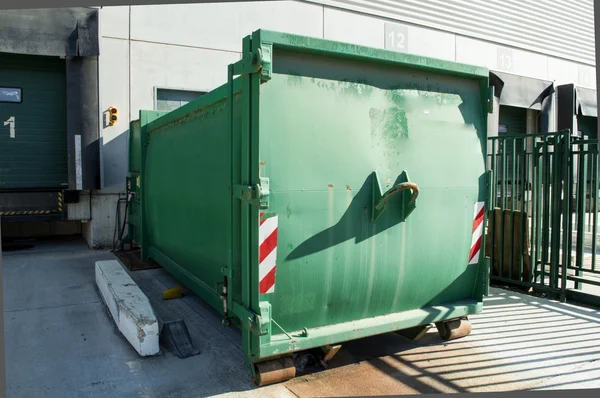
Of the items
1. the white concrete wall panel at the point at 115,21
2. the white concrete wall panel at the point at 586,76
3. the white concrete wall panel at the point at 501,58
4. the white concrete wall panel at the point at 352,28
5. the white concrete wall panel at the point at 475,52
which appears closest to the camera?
the white concrete wall panel at the point at 115,21

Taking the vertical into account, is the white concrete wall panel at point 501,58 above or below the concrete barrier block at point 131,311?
above

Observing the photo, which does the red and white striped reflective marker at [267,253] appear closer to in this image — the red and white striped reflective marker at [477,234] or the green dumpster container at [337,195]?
the green dumpster container at [337,195]

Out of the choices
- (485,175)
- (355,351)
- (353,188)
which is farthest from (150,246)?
(485,175)

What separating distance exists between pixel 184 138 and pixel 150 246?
101 inches

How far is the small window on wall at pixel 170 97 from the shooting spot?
977cm

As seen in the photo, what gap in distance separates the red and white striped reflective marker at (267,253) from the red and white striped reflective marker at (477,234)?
204 cm

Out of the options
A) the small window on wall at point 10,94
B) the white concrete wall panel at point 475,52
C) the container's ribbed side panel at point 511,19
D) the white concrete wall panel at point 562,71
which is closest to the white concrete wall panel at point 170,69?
the small window on wall at point 10,94

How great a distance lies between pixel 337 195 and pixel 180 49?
24.4ft

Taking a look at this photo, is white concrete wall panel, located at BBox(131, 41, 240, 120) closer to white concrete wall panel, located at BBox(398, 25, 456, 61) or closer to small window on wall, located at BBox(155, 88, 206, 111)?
small window on wall, located at BBox(155, 88, 206, 111)

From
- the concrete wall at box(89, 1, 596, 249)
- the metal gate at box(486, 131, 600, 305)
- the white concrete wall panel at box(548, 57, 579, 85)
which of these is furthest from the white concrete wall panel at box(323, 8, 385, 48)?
the white concrete wall panel at box(548, 57, 579, 85)

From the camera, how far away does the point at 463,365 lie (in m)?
4.07

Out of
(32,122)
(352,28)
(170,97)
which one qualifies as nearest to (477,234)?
(170,97)

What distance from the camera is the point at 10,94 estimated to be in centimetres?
888

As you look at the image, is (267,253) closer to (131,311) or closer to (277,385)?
(277,385)
